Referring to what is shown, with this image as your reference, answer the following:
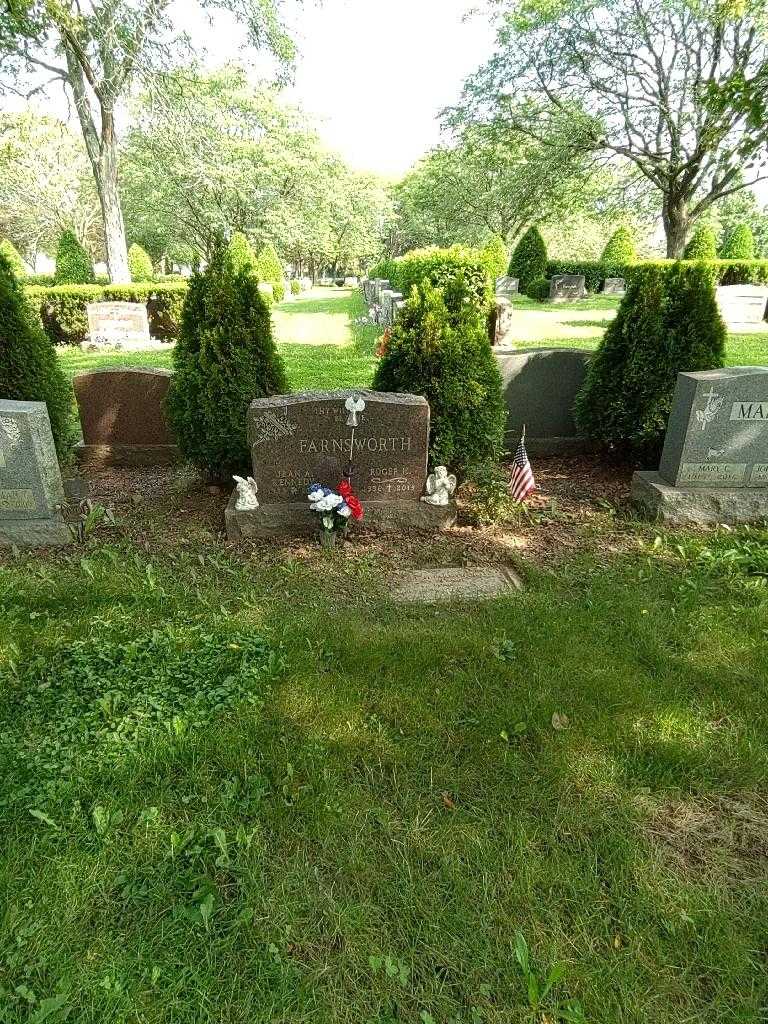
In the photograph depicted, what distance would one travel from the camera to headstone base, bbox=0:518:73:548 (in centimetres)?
426

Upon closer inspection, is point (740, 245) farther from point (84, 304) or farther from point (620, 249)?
point (84, 304)

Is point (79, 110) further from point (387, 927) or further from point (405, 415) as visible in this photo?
point (387, 927)

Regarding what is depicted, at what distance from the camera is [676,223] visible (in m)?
21.0

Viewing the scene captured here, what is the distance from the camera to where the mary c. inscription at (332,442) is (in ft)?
14.1

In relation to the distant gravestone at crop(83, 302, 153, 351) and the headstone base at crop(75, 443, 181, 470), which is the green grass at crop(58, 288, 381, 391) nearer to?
the distant gravestone at crop(83, 302, 153, 351)

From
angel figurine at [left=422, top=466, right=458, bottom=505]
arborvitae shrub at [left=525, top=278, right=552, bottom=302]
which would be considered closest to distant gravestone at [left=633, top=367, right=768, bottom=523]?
angel figurine at [left=422, top=466, right=458, bottom=505]

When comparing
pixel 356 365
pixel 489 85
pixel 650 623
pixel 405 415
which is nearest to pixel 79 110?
pixel 356 365

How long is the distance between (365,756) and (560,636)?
133cm

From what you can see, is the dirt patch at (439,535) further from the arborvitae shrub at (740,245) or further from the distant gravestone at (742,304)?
the arborvitae shrub at (740,245)

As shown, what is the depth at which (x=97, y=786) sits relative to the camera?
7.48ft

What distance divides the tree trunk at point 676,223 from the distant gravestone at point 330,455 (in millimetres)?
21314

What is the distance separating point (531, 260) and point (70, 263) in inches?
771

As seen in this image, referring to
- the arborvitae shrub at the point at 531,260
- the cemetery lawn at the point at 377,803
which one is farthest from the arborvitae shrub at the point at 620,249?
the cemetery lawn at the point at 377,803

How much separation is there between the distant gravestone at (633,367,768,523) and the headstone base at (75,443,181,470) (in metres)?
4.79
